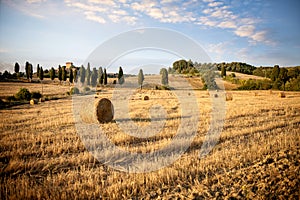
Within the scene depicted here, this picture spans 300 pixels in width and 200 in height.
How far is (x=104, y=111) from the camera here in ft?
41.0

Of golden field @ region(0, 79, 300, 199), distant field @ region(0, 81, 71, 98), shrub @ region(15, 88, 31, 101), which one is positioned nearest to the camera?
golden field @ region(0, 79, 300, 199)

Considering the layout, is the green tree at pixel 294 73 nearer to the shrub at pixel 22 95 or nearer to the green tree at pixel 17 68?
the shrub at pixel 22 95

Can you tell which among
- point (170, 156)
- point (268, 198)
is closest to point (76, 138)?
point (170, 156)

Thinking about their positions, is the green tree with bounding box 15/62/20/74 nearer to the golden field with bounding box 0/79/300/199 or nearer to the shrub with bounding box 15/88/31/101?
the shrub with bounding box 15/88/31/101

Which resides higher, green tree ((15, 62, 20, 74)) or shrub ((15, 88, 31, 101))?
green tree ((15, 62, 20, 74))

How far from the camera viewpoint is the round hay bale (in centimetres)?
1224

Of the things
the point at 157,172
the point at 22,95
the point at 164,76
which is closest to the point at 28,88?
the point at 22,95

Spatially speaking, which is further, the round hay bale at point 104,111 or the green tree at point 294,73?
the green tree at point 294,73

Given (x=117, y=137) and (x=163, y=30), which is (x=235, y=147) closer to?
(x=117, y=137)

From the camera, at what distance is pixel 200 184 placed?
464cm

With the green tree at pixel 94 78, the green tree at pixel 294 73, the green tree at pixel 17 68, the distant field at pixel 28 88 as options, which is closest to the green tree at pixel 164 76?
the distant field at pixel 28 88

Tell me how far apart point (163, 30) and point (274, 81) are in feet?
178

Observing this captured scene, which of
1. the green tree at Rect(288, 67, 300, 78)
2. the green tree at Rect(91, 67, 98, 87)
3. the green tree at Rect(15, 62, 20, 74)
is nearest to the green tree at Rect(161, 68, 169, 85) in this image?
the green tree at Rect(91, 67, 98, 87)

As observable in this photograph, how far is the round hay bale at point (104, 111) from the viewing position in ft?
40.2
